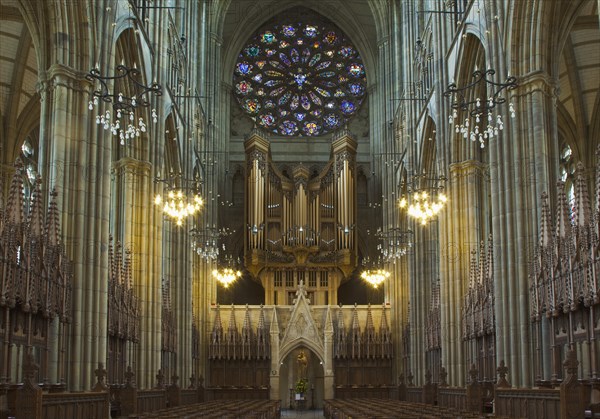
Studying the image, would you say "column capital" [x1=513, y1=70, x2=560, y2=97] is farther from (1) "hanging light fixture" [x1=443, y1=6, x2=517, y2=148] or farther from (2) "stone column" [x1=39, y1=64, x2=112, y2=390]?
(2) "stone column" [x1=39, y1=64, x2=112, y2=390]

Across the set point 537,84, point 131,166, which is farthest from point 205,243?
point 537,84

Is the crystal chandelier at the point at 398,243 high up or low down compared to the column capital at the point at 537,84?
down

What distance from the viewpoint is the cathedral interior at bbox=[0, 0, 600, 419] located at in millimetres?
20953

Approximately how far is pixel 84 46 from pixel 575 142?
2714cm

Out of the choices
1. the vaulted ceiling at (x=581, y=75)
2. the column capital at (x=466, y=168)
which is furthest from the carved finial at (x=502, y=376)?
the vaulted ceiling at (x=581, y=75)

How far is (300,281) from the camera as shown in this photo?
49781mm

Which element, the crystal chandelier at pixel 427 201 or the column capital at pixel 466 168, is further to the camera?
the column capital at pixel 466 168

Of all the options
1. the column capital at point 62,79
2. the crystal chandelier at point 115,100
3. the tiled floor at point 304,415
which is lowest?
the tiled floor at point 304,415

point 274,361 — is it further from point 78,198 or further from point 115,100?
point 78,198

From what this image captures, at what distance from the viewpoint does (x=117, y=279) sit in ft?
90.9

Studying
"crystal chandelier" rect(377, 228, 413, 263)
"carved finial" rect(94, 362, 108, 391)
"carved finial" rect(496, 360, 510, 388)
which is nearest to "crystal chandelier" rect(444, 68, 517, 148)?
"carved finial" rect(496, 360, 510, 388)

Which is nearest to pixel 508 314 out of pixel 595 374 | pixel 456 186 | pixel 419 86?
pixel 595 374

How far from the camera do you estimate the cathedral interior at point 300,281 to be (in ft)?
68.7

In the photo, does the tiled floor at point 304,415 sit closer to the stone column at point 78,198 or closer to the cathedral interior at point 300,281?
the cathedral interior at point 300,281
